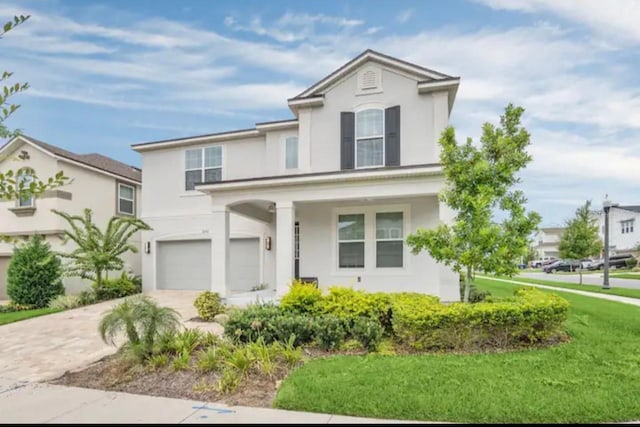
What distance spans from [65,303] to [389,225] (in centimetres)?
1149

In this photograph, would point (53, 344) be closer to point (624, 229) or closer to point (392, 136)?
point (392, 136)

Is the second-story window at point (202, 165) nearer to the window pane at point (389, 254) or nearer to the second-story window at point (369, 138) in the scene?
the second-story window at point (369, 138)

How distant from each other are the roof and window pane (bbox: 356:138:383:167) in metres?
→ 12.4

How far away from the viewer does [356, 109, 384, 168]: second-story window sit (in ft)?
40.4

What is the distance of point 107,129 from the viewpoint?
14.9 m

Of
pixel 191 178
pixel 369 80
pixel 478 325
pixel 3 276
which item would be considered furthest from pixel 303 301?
pixel 3 276

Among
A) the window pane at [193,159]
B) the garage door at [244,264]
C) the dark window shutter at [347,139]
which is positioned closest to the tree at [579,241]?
the dark window shutter at [347,139]

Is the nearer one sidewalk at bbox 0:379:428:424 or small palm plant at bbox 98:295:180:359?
sidewalk at bbox 0:379:428:424

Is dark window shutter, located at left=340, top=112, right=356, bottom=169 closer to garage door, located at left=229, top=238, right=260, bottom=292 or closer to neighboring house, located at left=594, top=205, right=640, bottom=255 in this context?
garage door, located at left=229, top=238, right=260, bottom=292

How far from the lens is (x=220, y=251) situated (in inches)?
439

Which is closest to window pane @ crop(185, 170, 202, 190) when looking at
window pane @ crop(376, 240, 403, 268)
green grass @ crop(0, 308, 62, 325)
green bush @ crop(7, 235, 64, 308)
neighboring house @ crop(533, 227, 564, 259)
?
green bush @ crop(7, 235, 64, 308)

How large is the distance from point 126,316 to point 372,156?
338 inches

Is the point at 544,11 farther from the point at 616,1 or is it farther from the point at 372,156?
the point at 372,156

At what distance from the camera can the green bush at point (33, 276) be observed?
1407cm
